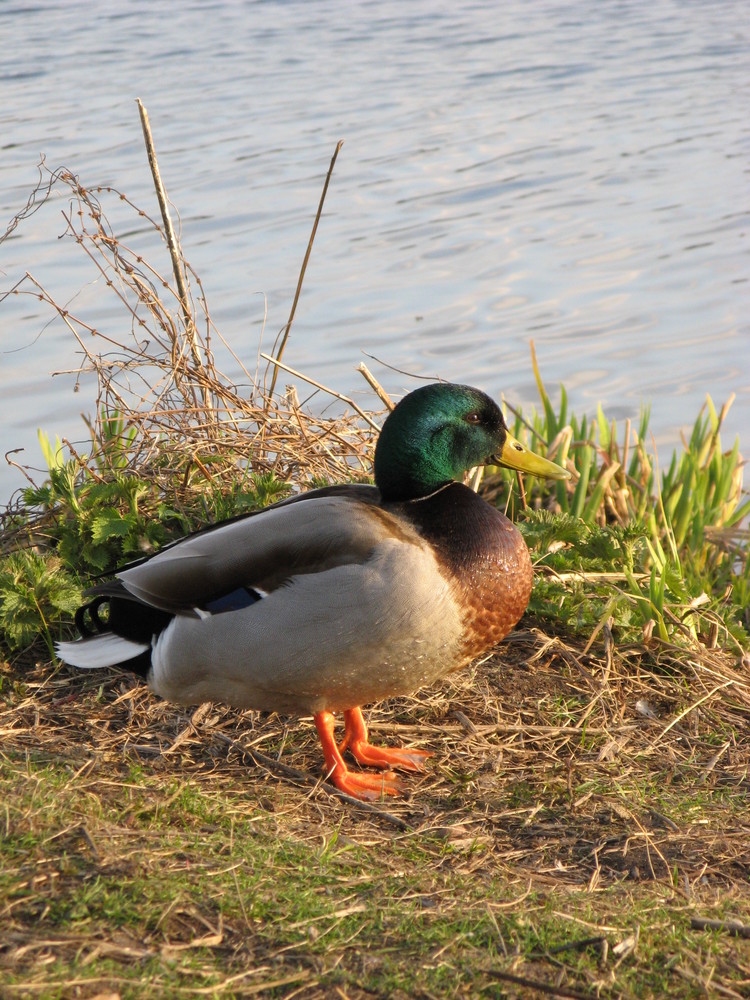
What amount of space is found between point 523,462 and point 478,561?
0.55 meters

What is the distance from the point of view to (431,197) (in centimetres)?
898

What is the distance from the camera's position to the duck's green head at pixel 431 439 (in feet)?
10.3

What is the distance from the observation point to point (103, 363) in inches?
172

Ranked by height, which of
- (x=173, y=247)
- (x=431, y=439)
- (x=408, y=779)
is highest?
(x=173, y=247)

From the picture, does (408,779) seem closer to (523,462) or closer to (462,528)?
(462,528)

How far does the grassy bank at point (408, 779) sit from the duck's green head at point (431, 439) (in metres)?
0.68

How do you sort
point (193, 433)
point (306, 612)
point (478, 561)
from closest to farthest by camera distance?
point (306, 612) → point (478, 561) → point (193, 433)

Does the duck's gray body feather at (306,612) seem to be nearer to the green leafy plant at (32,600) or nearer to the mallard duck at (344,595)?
the mallard duck at (344,595)

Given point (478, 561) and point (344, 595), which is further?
point (478, 561)

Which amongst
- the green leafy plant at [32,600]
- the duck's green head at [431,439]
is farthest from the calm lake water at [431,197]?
the duck's green head at [431,439]

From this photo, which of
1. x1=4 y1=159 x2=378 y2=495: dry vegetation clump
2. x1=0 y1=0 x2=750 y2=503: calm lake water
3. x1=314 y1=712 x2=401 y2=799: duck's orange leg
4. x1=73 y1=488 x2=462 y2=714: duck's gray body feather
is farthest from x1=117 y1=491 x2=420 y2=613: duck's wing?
x1=0 y1=0 x2=750 y2=503: calm lake water

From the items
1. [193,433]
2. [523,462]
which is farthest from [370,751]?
[193,433]

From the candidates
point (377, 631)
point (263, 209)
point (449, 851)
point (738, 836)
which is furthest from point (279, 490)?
point (263, 209)

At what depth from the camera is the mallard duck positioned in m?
2.83
